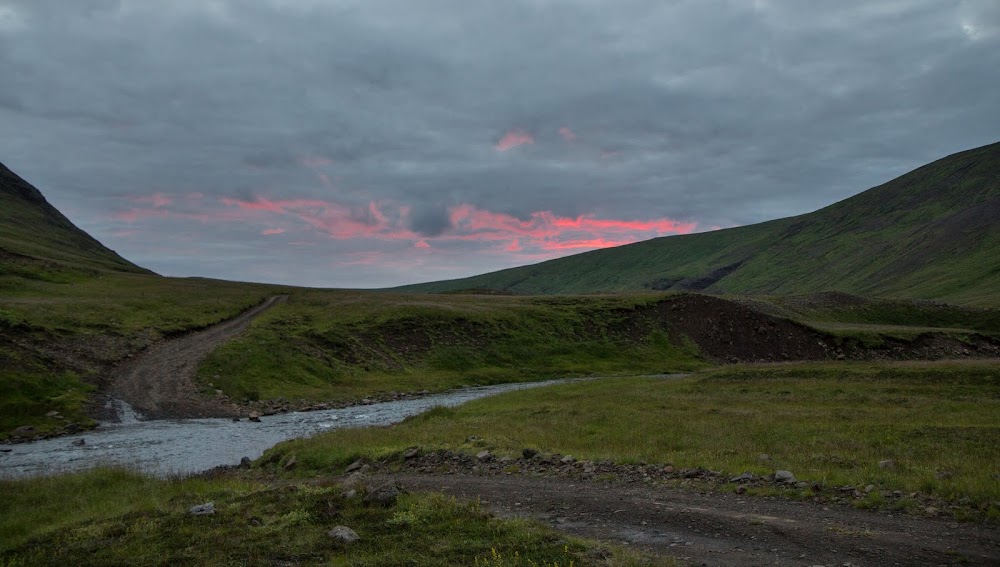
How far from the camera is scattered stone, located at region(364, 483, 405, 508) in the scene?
52.0ft

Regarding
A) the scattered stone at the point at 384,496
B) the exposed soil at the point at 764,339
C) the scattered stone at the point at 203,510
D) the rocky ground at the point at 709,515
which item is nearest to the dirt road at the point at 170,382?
the rocky ground at the point at 709,515

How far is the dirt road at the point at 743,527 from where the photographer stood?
442 inches

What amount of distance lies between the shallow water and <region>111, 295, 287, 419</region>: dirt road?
2027 millimetres

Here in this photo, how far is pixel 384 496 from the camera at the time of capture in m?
16.0

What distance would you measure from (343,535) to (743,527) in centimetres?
858

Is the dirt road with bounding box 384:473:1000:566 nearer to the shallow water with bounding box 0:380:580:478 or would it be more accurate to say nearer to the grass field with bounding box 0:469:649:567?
the grass field with bounding box 0:469:649:567

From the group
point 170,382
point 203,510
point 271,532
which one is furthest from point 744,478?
point 170,382

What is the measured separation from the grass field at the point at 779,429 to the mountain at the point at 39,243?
8251 cm

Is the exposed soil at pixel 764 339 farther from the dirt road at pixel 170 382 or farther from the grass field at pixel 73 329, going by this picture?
the grass field at pixel 73 329

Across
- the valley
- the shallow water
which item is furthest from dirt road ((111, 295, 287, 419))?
the shallow water

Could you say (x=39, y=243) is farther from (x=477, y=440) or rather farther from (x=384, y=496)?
(x=384, y=496)

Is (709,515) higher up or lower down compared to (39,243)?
lower down

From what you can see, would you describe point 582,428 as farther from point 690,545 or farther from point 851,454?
point 690,545

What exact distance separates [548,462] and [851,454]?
32.3ft
